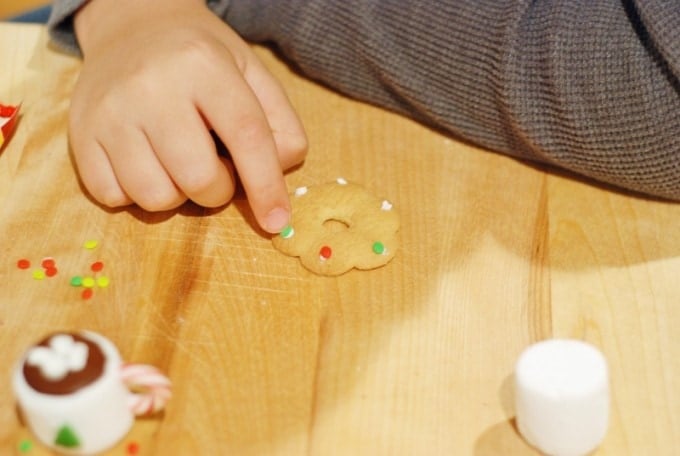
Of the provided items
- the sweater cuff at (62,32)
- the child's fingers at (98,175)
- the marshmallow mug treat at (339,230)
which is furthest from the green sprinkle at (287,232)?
the sweater cuff at (62,32)

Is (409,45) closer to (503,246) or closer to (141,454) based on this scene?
(503,246)

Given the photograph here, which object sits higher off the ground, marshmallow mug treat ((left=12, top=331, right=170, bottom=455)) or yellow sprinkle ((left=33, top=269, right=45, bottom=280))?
marshmallow mug treat ((left=12, top=331, right=170, bottom=455))

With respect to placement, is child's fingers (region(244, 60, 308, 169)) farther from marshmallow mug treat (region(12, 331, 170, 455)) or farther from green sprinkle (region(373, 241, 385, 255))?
marshmallow mug treat (region(12, 331, 170, 455))

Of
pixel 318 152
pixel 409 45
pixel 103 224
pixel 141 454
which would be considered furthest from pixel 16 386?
pixel 409 45

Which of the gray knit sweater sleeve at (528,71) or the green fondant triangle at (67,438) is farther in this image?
the gray knit sweater sleeve at (528,71)

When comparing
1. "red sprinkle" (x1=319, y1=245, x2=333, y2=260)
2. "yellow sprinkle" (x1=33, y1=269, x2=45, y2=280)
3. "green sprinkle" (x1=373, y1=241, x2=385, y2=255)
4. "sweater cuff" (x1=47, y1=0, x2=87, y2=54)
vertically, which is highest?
"green sprinkle" (x1=373, y1=241, x2=385, y2=255)

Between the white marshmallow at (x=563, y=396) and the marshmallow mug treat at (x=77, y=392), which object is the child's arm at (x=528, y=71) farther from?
the marshmallow mug treat at (x=77, y=392)

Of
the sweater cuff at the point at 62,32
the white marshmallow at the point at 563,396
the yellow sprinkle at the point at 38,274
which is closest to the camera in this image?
the white marshmallow at the point at 563,396

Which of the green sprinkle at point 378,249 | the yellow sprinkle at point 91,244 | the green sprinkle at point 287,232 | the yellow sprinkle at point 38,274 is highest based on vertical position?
the green sprinkle at point 378,249

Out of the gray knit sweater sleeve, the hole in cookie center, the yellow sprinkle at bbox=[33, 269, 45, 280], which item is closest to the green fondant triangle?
the yellow sprinkle at bbox=[33, 269, 45, 280]

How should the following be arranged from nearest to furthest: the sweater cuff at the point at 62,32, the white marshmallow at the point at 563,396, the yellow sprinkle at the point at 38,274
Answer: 1. the white marshmallow at the point at 563,396
2. the yellow sprinkle at the point at 38,274
3. the sweater cuff at the point at 62,32

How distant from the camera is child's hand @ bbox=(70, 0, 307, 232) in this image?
76 cm

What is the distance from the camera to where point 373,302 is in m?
0.71

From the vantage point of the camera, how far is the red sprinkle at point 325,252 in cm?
74
